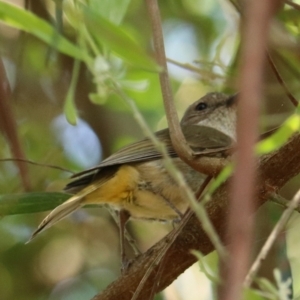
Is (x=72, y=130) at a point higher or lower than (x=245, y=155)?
lower

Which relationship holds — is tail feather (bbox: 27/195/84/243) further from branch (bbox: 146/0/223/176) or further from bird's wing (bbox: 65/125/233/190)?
branch (bbox: 146/0/223/176)

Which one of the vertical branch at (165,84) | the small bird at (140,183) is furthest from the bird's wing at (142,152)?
the vertical branch at (165,84)

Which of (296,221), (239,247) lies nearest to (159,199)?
(296,221)

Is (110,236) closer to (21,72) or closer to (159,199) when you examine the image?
(159,199)

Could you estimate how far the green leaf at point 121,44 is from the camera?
2.33 feet

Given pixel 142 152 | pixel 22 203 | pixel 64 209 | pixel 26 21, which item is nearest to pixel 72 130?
pixel 142 152

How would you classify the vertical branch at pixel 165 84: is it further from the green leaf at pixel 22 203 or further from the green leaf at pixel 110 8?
the green leaf at pixel 22 203

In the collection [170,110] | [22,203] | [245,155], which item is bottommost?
[22,203]

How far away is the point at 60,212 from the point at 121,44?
1.30 m

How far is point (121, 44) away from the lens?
0.72 m

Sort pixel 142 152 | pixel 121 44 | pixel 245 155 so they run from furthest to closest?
pixel 142 152, pixel 121 44, pixel 245 155

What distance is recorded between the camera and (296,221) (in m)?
1.53

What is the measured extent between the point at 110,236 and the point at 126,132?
475 mm

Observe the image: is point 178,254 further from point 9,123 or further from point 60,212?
point 9,123
